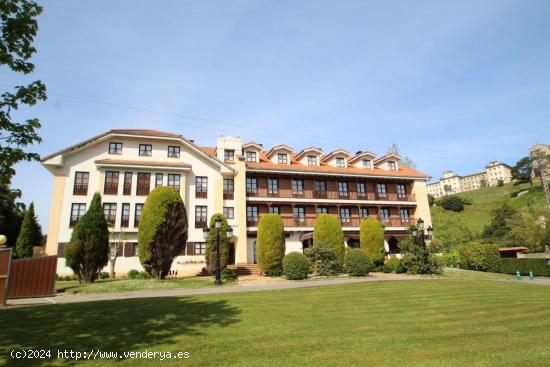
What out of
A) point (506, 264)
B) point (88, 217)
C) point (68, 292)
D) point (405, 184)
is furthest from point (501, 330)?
point (405, 184)

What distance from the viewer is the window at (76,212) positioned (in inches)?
1144

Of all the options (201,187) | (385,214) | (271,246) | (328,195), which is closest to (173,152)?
(201,187)

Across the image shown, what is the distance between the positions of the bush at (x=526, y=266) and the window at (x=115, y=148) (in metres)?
38.2

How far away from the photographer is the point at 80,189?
29969mm

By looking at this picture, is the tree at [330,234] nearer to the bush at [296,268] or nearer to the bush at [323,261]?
the bush at [323,261]

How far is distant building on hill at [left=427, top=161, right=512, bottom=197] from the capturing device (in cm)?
14988

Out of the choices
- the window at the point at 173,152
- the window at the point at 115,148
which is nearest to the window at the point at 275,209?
the window at the point at 173,152

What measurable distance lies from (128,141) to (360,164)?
27.6 meters

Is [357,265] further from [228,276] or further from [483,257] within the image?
[483,257]

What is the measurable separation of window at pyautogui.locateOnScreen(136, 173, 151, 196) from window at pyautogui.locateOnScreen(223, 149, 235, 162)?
832 centimetres

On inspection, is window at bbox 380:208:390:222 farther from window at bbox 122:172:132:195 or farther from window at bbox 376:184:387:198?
window at bbox 122:172:132:195

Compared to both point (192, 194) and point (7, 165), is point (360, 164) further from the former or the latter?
Answer: point (7, 165)

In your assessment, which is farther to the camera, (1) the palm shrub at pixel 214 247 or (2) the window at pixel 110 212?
(2) the window at pixel 110 212

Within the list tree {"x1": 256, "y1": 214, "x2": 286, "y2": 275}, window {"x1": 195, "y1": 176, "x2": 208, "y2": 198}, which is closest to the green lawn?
tree {"x1": 256, "y1": 214, "x2": 286, "y2": 275}
